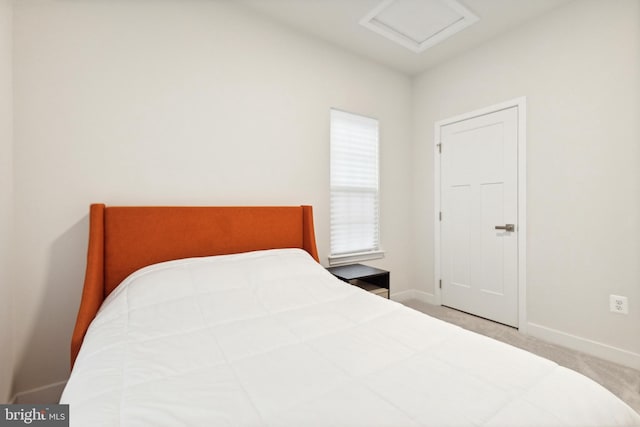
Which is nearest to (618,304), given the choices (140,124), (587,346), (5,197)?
(587,346)

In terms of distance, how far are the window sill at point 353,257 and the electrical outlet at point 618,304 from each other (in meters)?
1.81

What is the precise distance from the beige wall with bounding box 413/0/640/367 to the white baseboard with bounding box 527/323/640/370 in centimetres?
1

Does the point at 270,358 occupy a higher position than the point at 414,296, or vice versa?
the point at 270,358

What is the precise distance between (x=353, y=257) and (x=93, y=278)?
2.10 meters

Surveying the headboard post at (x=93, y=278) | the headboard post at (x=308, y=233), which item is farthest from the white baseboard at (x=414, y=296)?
the headboard post at (x=93, y=278)

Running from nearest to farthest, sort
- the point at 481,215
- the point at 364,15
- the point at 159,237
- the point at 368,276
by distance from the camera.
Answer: the point at 159,237
the point at 364,15
the point at 368,276
the point at 481,215

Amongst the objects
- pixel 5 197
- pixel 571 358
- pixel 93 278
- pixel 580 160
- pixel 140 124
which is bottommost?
pixel 571 358

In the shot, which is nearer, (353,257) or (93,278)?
(93,278)

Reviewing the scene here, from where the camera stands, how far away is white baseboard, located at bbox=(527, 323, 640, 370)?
2004mm

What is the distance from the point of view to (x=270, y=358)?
3.26 feet

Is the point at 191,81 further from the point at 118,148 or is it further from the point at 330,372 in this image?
the point at 330,372

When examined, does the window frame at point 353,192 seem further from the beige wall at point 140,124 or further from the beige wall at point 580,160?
the beige wall at point 580,160

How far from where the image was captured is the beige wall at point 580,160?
2.02 m

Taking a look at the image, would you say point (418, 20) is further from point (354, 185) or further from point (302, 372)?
point (302, 372)
